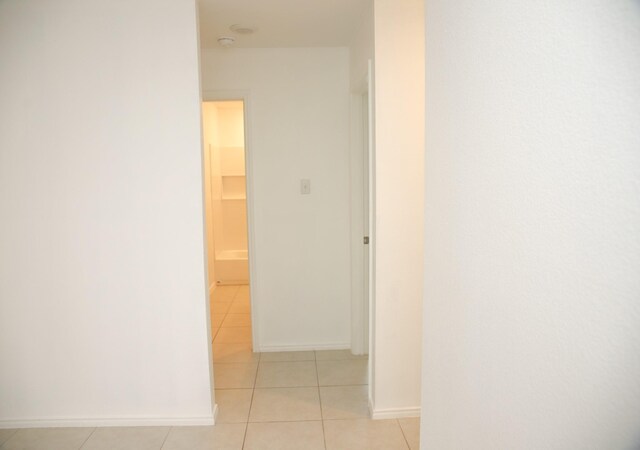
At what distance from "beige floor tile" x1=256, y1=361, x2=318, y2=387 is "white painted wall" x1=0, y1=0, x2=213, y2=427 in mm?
673

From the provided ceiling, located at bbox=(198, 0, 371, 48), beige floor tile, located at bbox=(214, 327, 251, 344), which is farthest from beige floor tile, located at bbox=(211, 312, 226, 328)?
ceiling, located at bbox=(198, 0, 371, 48)

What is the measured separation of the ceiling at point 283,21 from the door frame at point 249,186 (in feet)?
1.23

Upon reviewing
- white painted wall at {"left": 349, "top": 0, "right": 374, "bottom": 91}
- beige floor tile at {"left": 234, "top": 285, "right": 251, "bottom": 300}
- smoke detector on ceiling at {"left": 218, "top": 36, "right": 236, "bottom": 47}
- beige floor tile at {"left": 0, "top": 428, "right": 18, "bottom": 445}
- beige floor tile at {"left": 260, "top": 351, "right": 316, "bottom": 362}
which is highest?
smoke detector on ceiling at {"left": 218, "top": 36, "right": 236, "bottom": 47}

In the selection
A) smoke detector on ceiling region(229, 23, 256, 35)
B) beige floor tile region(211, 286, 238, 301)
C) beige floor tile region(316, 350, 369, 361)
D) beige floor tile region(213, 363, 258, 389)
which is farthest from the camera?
beige floor tile region(211, 286, 238, 301)

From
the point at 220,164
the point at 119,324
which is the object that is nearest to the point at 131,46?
the point at 119,324

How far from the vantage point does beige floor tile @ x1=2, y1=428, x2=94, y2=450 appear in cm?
246

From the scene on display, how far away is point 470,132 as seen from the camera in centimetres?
109

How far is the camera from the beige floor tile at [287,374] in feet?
10.6

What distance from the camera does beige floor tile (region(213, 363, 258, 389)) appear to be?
3.20 meters

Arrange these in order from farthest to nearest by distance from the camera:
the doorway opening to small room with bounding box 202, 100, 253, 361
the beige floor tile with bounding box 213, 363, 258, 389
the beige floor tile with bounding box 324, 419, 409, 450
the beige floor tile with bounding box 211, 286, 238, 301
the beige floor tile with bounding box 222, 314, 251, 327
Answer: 1. the doorway opening to small room with bounding box 202, 100, 253, 361
2. the beige floor tile with bounding box 211, 286, 238, 301
3. the beige floor tile with bounding box 222, 314, 251, 327
4. the beige floor tile with bounding box 213, 363, 258, 389
5. the beige floor tile with bounding box 324, 419, 409, 450

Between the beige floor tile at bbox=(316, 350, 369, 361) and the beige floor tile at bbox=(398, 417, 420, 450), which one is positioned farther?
the beige floor tile at bbox=(316, 350, 369, 361)

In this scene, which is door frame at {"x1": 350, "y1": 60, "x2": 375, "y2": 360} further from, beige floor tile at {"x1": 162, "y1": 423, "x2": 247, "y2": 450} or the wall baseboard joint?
beige floor tile at {"x1": 162, "y1": 423, "x2": 247, "y2": 450}

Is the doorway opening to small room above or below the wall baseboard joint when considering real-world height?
above

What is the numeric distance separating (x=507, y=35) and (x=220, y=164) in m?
6.01
